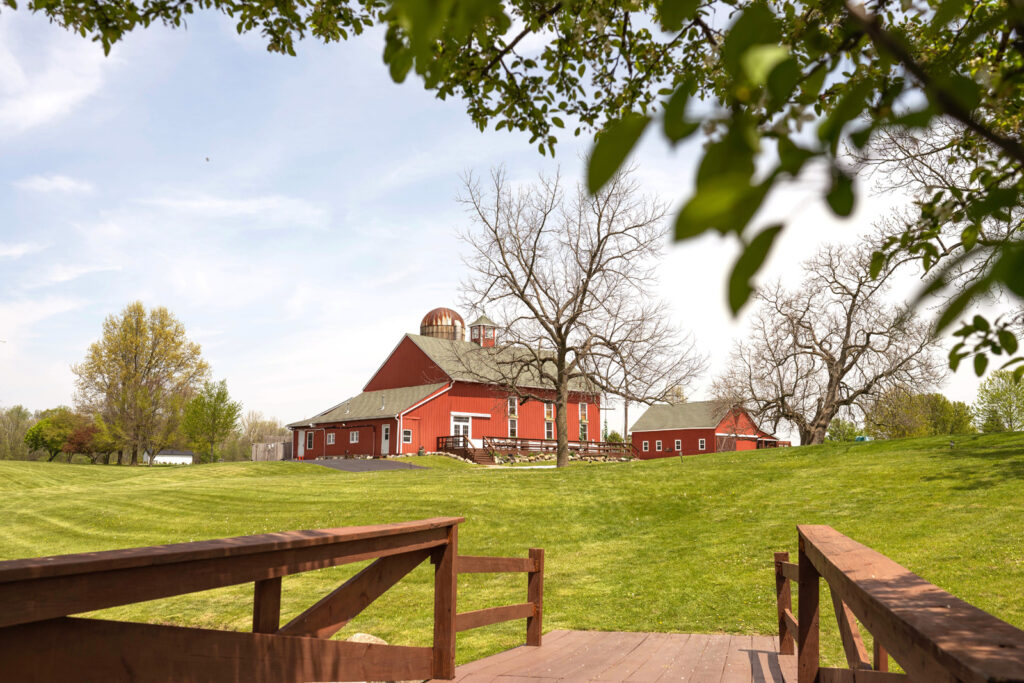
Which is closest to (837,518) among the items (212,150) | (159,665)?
(212,150)

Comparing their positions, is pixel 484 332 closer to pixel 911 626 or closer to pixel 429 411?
pixel 429 411

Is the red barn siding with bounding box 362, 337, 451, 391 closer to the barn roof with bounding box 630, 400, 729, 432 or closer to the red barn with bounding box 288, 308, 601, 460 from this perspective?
the red barn with bounding box 288, 308, 601, 460

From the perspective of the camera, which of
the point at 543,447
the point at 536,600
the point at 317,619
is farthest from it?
the point at 543,447

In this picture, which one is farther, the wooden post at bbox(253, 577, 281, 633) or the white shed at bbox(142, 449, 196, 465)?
the white shed at bbox(142, 449, 196, 465)

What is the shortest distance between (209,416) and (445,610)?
145ft

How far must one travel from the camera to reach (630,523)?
16.5 meters

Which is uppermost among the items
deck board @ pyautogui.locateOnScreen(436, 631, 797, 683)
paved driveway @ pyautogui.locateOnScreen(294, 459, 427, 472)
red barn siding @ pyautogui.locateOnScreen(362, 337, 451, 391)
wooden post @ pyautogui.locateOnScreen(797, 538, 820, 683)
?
red barn siding @ pyautogui.locateOnScreen(362, 337, 451, 391)

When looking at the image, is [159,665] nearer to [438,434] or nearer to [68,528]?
[68,528]

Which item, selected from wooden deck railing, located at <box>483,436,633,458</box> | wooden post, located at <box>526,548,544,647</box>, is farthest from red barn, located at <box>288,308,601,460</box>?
wooden post, located at <box>526,548,544,647</box>

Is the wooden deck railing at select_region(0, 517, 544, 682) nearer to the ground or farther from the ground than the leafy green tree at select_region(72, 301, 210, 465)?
nearer to the ground

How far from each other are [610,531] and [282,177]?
10.7m

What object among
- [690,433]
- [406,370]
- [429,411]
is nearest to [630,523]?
[429,411]

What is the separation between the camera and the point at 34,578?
73.7 inches

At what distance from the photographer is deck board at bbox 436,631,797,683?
557 centimetres
